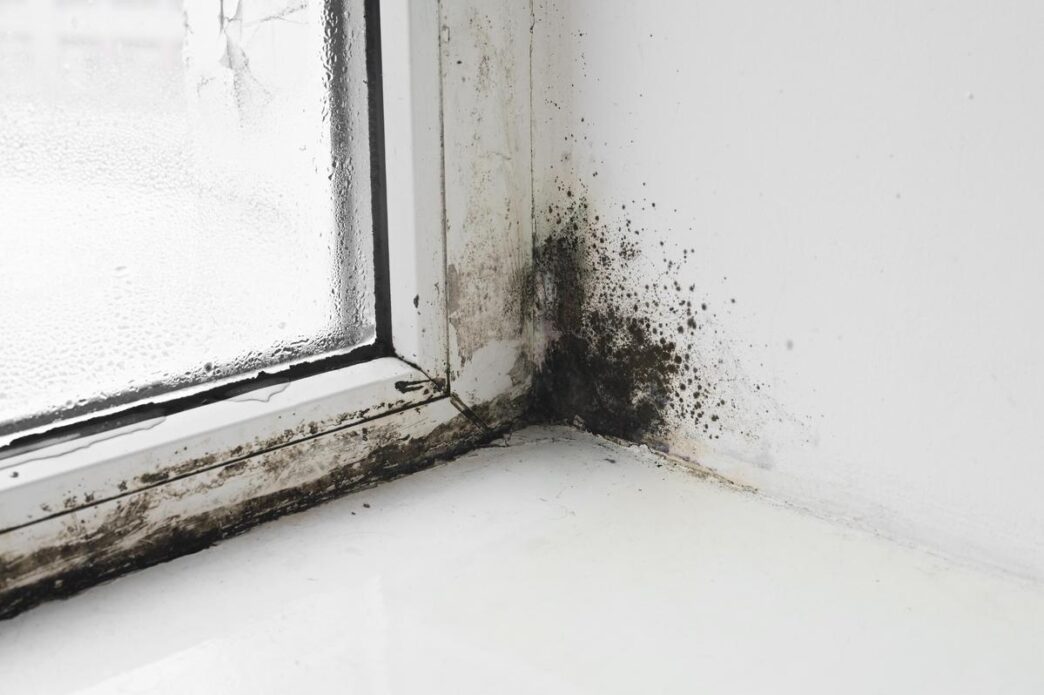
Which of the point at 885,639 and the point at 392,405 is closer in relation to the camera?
the point at 885,639

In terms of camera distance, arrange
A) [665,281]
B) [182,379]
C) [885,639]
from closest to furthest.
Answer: [885,639]
[182,379]
[665,281]

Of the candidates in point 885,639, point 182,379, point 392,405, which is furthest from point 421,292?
point 885,639

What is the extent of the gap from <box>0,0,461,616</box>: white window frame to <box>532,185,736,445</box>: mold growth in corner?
0.13m

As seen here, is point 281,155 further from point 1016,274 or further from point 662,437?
point 1016,274

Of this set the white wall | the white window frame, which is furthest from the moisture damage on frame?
the white wall

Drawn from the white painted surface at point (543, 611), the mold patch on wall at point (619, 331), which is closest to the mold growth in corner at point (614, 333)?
→ the mold patch on wall at point (619, 331)

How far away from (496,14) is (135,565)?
61cm

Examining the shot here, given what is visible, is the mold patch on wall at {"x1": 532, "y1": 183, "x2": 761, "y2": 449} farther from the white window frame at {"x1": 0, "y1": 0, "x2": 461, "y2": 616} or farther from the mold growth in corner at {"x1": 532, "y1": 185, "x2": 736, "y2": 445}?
the white window frame at {"x1": 0, "y1": 0, "x2": 461, "y2": 616}

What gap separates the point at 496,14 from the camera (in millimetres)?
951

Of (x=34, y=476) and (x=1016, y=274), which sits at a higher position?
(x=1016, y=274)

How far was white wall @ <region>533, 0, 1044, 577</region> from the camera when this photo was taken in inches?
28.2

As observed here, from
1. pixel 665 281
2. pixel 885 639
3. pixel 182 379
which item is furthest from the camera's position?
pixel 665 281

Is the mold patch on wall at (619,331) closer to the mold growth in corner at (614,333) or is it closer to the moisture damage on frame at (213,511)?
the mold growth in corner at (614,333)

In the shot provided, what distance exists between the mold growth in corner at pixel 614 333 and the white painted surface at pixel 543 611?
112 millimetres
